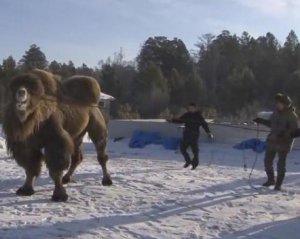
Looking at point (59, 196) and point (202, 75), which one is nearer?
point (59, 196)

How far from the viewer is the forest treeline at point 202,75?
53.2m

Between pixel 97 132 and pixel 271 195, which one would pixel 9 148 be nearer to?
pixel 97 132

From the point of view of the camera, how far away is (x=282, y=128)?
438 inches

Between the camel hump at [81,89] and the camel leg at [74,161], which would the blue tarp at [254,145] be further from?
the camel hump at [81,89]

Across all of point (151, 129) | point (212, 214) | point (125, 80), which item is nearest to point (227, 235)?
point (212, 214)

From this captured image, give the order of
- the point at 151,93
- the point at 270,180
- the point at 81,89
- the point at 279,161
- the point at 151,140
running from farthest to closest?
the point at 151,93 < the point at 151,140 < the point at 270,180 < the point at 279,161 < the point at 81,89

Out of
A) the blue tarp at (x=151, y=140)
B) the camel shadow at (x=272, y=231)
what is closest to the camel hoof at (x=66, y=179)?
the camel shadow at (x=272, y=231)

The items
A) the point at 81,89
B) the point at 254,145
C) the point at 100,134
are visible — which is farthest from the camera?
the point at 254,145

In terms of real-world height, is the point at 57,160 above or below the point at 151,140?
above

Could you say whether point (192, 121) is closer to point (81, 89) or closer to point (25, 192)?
point (81, 89)

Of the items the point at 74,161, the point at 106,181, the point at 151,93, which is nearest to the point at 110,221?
the point at 106,181

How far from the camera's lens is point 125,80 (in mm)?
66750

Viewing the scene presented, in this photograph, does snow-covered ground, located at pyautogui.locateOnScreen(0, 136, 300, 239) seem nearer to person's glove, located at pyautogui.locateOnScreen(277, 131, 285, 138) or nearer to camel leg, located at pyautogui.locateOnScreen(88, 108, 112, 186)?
camel leg, located at pyautogui.locateOnScreen(88, 108, 112, 186)

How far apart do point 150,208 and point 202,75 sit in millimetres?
64090
